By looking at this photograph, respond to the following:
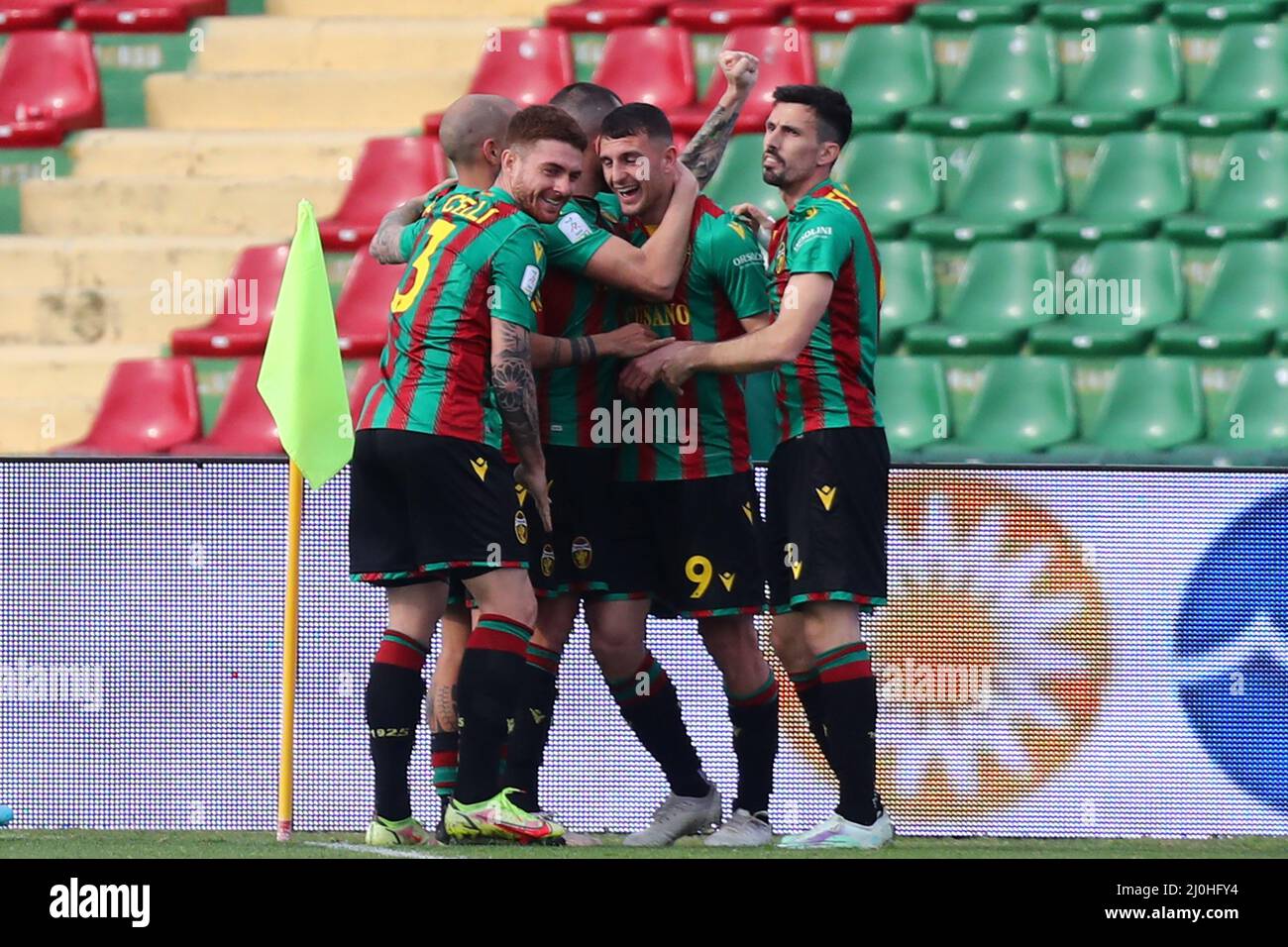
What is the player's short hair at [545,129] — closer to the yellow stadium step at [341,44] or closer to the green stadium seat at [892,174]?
the green stadium seat at [892,174]

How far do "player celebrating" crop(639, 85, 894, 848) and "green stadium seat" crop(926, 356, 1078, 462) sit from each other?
364cm

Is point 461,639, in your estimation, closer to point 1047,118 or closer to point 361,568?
point 361,568

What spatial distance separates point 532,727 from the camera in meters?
5.69

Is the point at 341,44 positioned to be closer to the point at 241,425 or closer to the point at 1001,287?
the point at 241,425

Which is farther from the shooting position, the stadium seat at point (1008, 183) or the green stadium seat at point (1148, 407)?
the stadium seat at point (1008, 183)

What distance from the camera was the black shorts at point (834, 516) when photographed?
213 inches

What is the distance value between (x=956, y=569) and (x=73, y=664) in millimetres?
2789

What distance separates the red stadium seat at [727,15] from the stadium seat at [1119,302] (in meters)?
2.20

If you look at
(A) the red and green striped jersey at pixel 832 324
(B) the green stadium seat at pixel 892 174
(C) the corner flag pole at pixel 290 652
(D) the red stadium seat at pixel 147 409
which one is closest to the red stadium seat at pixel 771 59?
(B) the green stadium seat at pixel 892 174

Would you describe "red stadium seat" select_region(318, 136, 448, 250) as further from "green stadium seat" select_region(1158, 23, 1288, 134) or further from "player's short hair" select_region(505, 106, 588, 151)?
"player's short hair" select_region(505, 106, 588, 151)

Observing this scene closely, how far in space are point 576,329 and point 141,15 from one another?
6357 millimetres

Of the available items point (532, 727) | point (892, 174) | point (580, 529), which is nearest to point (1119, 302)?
point (892, 174)

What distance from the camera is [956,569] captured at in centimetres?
650

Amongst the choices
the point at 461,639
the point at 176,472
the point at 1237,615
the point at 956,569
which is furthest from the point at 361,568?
the point at 1237,615
